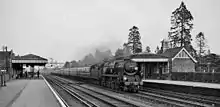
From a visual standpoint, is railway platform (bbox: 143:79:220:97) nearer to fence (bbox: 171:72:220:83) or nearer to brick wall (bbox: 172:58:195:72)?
fence (bbox: 171:72:220:83)

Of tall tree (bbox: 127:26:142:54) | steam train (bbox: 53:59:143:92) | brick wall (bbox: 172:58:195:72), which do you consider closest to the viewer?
steam train (bbox: 53:59:143:92)

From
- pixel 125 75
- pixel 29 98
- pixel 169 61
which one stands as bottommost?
pixel 29 98

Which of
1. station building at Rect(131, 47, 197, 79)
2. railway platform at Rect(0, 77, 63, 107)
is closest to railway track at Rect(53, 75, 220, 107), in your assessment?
railway platform at Rect(0, 77, 63, 107)

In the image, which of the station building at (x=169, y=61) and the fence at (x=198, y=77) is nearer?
the fence at (x=198, y=77)

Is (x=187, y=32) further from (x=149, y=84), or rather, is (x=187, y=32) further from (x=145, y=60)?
(x=149, y=84)

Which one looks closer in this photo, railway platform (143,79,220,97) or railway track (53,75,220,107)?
railway track (53,75,220,107)

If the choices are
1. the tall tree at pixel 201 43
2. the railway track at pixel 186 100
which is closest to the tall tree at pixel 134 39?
the tall tree at pixel 201 43

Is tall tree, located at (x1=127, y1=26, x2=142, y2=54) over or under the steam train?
over

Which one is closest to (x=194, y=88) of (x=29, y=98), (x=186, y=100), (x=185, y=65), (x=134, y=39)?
(x=186, y=100)

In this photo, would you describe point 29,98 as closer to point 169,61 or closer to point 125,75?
point 125,75

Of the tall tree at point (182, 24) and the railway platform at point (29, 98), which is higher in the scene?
the tall tree at point (182, 24)

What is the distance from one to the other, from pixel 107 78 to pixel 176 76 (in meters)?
12.9

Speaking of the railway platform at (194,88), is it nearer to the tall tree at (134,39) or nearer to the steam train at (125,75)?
the steam train at (125,75)

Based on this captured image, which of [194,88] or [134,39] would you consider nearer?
[194,88]
